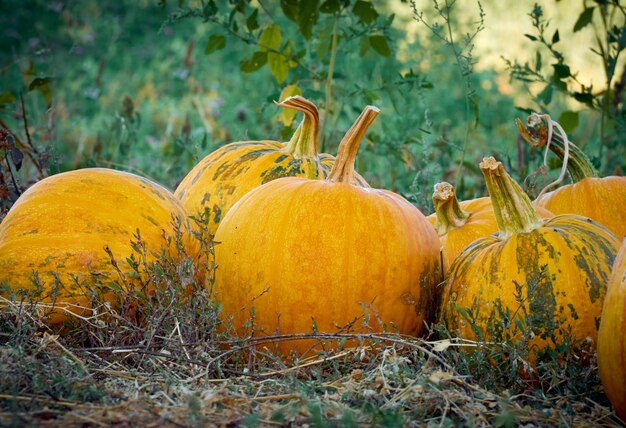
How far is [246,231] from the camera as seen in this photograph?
2.54 metres

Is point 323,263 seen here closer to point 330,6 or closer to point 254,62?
point 330,6

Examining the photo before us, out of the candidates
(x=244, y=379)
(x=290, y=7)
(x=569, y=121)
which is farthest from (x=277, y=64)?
(x=244, y=379)

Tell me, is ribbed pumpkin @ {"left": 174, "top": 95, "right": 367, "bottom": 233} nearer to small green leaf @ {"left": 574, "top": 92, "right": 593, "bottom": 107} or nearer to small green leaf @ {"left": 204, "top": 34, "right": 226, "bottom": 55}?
small green leaf @ {"left": 204, "top": 34, "right": 226, "bottom": 55}

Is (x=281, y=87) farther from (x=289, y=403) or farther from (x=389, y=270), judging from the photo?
(x=289, y=403)

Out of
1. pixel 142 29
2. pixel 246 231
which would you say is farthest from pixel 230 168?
pixel 142 29


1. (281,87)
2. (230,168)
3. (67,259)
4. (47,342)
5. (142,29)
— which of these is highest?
(142,29)

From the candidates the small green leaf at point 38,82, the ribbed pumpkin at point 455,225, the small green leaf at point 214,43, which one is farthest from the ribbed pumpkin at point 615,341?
the small green leaf at point 38,82

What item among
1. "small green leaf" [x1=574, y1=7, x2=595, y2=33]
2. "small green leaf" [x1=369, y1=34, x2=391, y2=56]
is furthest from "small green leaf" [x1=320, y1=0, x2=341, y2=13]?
"small green leaf" [x1=574, y1=7, x2=595, y2=33]

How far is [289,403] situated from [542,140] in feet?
5.15

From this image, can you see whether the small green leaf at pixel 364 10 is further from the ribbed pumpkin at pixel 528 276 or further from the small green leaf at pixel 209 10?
the ribbed pumpkin at pixel 528 276

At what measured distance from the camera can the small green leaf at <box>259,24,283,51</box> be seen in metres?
4.05

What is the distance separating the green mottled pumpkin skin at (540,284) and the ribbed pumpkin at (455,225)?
0.38m

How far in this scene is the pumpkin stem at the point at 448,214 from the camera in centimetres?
290

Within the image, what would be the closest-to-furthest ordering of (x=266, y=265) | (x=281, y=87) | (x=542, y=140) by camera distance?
(x=266, y=265), (x=542, y=140), (x=281, y=87)
